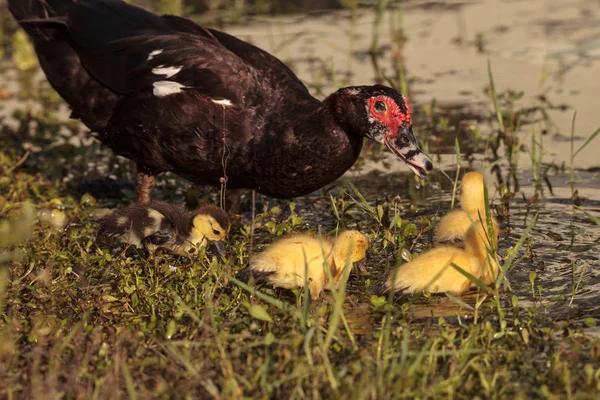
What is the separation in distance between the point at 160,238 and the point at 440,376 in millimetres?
2288

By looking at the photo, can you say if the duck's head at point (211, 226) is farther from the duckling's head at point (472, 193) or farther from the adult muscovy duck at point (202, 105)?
the duckling's head at point (472, 193)

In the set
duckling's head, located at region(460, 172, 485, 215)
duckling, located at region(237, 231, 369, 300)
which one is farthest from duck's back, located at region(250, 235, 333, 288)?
duckling's head, located at region(460, 172, 485, 215)

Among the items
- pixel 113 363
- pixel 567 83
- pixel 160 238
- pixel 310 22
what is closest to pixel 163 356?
pixel 113 363

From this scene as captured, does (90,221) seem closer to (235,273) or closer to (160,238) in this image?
(160,238)

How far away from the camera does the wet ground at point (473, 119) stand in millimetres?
5969

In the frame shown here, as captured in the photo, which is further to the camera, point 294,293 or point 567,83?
point 567,83

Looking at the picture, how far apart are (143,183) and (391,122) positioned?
199 centimetres

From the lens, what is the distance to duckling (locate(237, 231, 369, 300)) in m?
5.31

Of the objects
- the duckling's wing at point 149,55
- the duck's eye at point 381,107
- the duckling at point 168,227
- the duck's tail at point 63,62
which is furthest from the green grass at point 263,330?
the duckling's wing at point 149,55

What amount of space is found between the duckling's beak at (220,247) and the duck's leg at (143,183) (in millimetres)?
1049

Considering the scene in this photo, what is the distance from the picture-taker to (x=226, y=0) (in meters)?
13.0

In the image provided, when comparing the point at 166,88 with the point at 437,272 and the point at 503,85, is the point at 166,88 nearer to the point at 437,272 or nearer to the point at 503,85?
the point at 437,272

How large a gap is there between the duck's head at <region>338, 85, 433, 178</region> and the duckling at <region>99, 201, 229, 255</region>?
102cm

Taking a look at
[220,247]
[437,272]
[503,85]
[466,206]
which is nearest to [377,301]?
[437,272]
